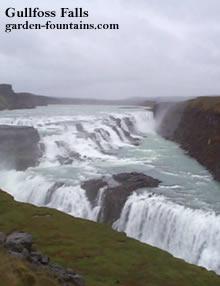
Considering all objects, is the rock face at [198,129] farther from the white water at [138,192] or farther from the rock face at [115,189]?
the rock face at [115,189]

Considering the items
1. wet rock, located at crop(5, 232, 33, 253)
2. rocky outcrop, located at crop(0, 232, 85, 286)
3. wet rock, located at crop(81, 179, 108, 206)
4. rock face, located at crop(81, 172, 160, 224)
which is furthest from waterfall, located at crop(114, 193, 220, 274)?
wet rock, located at crop(5, 232, 33, 253)

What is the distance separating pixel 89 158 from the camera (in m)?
79.9

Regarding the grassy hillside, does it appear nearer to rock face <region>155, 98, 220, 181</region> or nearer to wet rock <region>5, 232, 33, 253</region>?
wet rock <region>5, 232, 33, 253</region>

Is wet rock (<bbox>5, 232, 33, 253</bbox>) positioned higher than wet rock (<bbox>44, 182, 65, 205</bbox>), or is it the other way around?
wet rock (<bbox>5, 232, 33, 253</bbox>)

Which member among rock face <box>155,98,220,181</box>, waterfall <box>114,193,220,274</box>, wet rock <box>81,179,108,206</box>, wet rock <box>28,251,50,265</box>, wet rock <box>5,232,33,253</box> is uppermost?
rock face <box>155,98,220,181</box>

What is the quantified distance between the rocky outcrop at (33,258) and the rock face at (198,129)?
135 ft

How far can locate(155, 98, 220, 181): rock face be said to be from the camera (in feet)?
251

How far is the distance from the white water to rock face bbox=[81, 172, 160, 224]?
2.78ft

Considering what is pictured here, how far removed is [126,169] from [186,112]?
1706 inches

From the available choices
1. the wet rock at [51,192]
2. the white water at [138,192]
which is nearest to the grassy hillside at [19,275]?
the white water at [138,192]

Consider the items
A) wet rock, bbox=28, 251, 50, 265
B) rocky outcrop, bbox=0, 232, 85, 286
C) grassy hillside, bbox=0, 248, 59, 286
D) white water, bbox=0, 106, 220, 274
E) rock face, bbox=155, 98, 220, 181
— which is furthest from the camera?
rock face, bbox=155, 98, 220, 181

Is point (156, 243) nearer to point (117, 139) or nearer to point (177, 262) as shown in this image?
point (177, 262)

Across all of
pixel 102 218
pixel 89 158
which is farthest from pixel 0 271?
pixel 89 158

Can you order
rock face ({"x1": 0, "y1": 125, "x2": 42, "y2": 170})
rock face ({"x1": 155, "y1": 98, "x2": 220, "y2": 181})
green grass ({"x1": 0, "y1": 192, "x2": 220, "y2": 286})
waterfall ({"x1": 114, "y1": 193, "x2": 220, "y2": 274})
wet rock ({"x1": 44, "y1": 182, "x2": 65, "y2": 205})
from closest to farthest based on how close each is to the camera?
green grass ({"x1": 0, "y1": 192, "x2": 220, "y2": 286}) < waterfall ({"x1": 114, "y1": 193, "x2": 220, "y2": 274}) < wet rock ({"x1": 44, "y1": 182, "x2": 65, "y2": 205}) < rock face ({"x1": 155, "y1": 98, "x2": 220, "y2": 181}) < rock face ({"x1": 0, "y1": 125, "x2": 42, "y2": 170})
